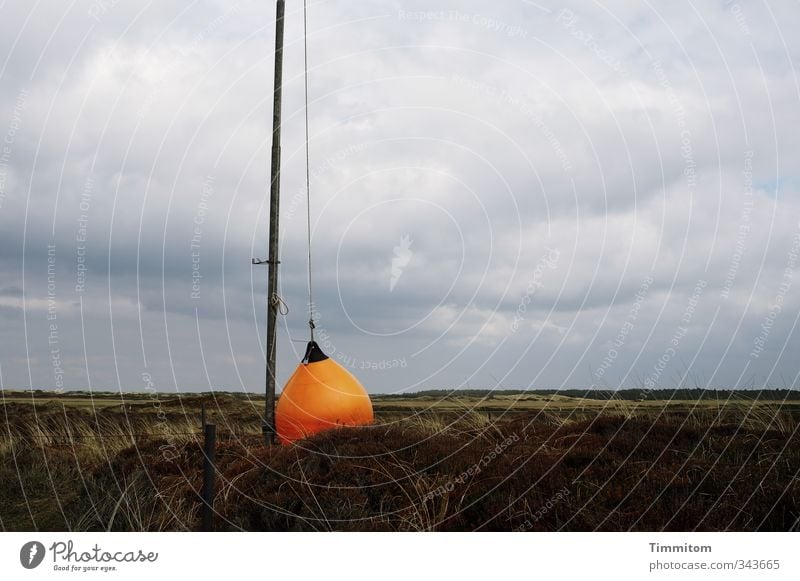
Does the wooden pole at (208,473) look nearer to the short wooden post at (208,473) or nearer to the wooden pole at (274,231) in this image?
the short wooden post at (208,473)

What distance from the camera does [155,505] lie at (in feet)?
27.0

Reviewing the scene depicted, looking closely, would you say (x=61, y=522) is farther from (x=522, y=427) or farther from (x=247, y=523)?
(x=522, y=427)

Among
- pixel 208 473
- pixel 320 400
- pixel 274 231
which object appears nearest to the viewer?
pixel 208 473

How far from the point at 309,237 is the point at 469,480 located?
15.6 ft

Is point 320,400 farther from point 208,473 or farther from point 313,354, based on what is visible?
point 208,473

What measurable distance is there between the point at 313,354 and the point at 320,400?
2.60 ft

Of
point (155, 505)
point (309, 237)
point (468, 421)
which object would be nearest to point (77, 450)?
point (155, 505)

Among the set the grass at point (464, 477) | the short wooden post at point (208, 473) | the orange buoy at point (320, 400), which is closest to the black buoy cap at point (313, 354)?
the orange buoy at point (320, 400)

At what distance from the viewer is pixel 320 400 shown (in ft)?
35.5

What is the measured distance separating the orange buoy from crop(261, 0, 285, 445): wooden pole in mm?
752

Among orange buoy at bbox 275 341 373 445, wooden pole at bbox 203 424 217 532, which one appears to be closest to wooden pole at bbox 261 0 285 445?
orange buoy at bbox 275 341 373 445

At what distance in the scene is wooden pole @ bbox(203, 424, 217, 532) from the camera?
20.1 feet

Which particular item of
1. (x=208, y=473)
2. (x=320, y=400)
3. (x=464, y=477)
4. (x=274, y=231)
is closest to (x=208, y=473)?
(x=208, y=473)

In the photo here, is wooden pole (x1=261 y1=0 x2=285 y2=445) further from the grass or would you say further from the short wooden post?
the short wooden post
